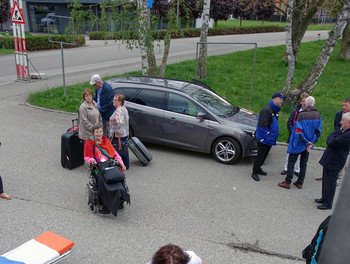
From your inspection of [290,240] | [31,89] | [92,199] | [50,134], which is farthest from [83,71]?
[290,240]

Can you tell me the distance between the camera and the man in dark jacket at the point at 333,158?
18.2ft

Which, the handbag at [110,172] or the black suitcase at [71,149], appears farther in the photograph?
the black suitcase at [71,149]

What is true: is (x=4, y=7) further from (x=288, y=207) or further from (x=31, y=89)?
A: (x=288, y=207)

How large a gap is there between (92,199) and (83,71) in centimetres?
1393

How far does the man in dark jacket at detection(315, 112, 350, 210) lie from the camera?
5559mm

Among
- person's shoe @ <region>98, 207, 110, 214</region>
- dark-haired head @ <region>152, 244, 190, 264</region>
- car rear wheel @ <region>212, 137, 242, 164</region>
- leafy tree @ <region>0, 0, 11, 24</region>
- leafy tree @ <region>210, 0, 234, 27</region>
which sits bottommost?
person's shoe @ <region>98, 207, 110, 214</region>

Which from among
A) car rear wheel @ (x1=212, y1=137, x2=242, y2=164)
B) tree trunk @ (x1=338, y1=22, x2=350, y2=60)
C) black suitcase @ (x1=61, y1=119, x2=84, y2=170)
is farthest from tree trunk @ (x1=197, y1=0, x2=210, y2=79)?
tree trunk @ (x1=338, y1=22, x2=350, y2=60)

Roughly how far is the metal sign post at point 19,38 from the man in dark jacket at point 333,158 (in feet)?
41.6

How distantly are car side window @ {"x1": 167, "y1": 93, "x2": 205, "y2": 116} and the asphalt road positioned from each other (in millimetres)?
1067

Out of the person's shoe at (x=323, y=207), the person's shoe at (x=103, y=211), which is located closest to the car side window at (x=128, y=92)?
the person's shoe at (x=103, y=211)

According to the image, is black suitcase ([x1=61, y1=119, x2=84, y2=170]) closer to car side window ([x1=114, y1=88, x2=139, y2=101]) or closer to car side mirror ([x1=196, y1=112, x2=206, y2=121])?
car side window ([x1=114, y1=88, x2=139, y2=101])

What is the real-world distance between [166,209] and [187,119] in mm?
2747

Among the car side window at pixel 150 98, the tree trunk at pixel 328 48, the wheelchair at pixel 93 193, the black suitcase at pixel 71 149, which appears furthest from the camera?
the tree trunk at pixel 328 48

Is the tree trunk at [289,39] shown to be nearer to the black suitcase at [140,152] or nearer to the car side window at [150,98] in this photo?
the car side window at [150,98]
